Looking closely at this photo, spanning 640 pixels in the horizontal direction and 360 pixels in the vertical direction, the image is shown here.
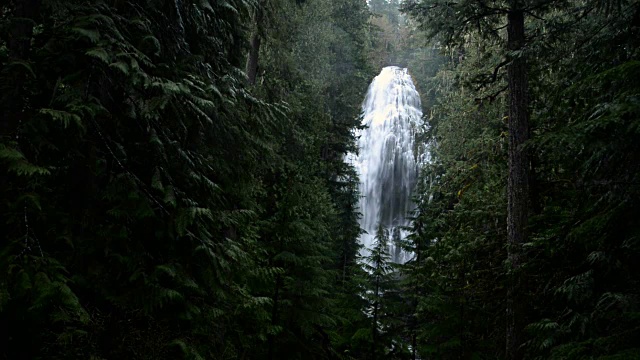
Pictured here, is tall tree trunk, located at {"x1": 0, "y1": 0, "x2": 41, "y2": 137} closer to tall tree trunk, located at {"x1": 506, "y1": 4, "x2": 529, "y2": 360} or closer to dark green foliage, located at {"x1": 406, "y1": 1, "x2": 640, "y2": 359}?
dark green foliage, located at {"x1": 406, "y1": 1, "x2": 640, "y2": 359}

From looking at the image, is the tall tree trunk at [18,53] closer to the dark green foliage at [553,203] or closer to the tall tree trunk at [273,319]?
the dark green foliage at [553,203]

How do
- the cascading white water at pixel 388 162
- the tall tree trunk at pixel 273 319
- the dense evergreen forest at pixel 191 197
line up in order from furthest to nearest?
the cascading white water at pixel 388 162 < the tall tree trunk at pixel 273 319 < the dense evergreen forest at pixel 191 197

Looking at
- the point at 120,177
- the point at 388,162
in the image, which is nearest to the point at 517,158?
the point at 120,177

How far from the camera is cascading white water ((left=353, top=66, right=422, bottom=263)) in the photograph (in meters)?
30.6

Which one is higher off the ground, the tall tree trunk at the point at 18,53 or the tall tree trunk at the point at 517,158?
the tall tree trunk at the point at 517,158

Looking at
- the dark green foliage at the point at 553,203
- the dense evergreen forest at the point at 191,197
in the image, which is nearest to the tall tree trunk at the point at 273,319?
the dense evergreen forest at the point at 191,197

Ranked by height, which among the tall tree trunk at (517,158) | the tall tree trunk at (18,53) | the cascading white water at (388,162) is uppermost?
the cascading white water at (388,162)

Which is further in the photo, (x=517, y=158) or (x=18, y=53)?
(x=517, y=158)

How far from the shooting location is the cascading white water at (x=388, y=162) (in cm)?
3059

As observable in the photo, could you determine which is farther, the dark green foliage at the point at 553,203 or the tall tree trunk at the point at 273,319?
the tall tree trunk at the point at 273,319

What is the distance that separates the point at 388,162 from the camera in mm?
32625

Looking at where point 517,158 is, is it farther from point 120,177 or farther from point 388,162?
point 388,162

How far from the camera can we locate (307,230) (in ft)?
28.5

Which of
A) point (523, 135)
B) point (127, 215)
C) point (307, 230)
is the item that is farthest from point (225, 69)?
point (523, 135)
